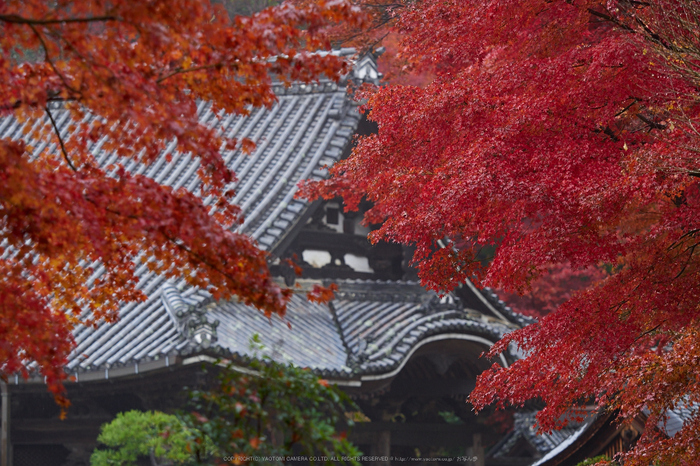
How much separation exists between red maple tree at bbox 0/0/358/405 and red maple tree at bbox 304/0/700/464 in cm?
257

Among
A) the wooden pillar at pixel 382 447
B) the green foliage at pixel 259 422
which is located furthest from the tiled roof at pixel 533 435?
the green foliage at pixel 259 422

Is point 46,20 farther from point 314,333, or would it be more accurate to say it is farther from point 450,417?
point 450,417

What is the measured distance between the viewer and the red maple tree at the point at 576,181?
5.33 metres

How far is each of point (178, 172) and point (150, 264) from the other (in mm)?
9227

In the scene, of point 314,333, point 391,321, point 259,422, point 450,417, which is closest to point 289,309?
point 314,333

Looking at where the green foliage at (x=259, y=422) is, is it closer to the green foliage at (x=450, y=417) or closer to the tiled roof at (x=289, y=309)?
the tiled roof at (x=289, y=309)

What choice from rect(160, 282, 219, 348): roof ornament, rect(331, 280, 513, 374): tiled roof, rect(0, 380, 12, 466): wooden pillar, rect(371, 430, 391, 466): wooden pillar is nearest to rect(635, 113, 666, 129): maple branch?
rect(331, 280, 513, 374): tiled roof

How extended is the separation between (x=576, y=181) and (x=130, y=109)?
3687mm

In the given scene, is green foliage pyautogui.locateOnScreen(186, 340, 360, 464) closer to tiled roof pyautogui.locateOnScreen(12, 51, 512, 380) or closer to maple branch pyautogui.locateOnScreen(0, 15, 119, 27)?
maple branch pyautogui.locateOnScreen(0, 15, 119, 27)

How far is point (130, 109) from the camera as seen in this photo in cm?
330

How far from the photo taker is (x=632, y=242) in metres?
6.35

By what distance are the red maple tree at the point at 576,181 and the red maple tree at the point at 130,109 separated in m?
2.57

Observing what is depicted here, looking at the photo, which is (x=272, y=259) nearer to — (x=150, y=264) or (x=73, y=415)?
(x=73, y=415)

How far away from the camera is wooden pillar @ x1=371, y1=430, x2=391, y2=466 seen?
37.0 ft
